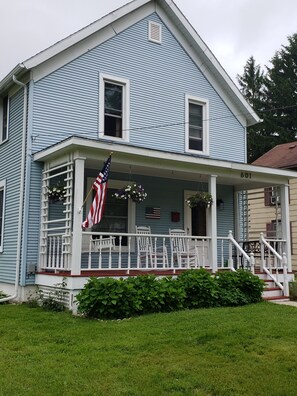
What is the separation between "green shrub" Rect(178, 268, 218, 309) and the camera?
907 centimetres

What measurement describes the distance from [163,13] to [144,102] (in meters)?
2.76

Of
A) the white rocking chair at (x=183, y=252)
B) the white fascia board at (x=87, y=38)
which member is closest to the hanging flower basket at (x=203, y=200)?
the white rocking chair at (x=183, y=252)

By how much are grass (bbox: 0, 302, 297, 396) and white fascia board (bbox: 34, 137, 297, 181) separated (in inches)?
133

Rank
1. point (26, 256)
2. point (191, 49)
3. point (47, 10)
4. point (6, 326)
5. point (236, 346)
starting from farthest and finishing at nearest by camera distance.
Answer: point (47, 10) < point (191, 49) < point (26, 256) < point (6, 326) < point (236, 346)

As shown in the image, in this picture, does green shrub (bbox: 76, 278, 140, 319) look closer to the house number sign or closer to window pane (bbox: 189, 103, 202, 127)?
the house number sign

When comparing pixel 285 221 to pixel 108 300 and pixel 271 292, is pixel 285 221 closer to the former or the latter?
pixel 271 292

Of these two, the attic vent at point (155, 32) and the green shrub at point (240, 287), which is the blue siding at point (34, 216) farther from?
the attic vent at point (155, 32)

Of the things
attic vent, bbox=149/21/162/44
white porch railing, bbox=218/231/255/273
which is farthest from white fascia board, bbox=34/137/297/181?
attic vent, bbox=149/21/162/44

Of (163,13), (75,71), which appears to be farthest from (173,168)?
(163,13)

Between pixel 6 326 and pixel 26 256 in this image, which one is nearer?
pixel 6 326

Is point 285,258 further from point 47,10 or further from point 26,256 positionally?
point 47,10

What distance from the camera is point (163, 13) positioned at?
521 inches

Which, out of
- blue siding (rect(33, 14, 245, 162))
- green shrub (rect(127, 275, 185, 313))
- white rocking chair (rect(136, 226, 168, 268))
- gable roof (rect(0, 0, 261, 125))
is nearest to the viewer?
green shrub (rect(127, 275, 185, 313))

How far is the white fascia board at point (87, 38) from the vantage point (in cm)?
1100
